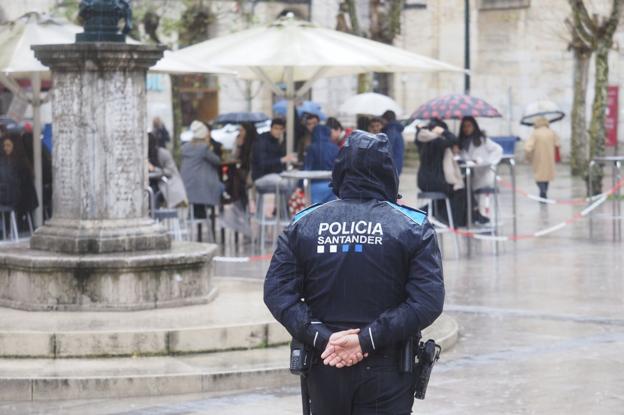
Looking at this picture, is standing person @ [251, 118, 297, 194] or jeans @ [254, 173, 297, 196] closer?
jeans @ [254, 173, 297, 196]

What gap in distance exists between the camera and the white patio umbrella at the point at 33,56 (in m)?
16.8

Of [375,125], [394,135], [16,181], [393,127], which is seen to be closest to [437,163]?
[375,125]

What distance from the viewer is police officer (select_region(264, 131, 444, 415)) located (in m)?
5.81

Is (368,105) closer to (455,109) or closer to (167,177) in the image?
(455,109)

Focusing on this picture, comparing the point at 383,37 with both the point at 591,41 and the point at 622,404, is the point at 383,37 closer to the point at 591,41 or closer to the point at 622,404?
the point at 591,41

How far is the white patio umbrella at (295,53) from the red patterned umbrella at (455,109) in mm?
482

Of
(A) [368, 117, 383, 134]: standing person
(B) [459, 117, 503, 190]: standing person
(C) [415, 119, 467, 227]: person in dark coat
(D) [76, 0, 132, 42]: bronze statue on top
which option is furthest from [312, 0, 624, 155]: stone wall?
(D) [76, 0, 132, 42]: bronze statue on top

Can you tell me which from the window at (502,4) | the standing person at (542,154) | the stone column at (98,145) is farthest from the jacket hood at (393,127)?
the window at (502,4)

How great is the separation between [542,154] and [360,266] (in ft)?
75.3

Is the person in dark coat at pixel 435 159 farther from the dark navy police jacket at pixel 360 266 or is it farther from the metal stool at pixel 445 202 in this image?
the dark navy police jacket at pixel 360 266

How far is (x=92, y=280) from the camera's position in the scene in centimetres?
1154

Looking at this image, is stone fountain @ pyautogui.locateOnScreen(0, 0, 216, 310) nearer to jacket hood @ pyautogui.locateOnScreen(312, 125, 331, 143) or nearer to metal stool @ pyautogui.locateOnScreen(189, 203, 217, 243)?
jacket hood @ pyautogui.locateOnScreen(312, 125, 331, 143)

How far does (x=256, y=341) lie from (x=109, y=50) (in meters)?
2.56

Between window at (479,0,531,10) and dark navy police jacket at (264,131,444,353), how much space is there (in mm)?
39245
